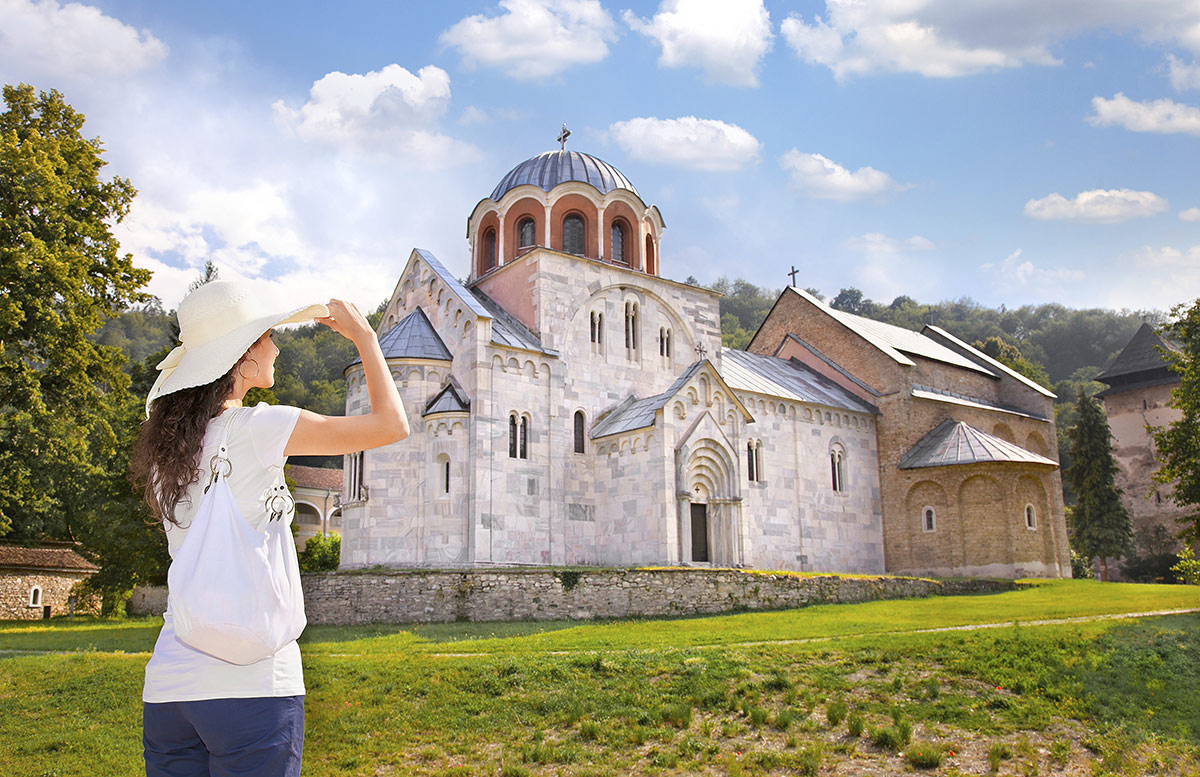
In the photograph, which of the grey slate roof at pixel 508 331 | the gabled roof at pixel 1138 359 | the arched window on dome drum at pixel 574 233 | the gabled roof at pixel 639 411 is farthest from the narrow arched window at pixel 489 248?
the gabled roof at pixel 1138 359

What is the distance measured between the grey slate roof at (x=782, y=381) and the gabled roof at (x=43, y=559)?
22.7 meters

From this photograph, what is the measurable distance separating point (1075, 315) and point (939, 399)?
7467 cm

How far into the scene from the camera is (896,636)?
15078mm

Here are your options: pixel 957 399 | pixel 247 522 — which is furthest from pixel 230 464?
pixel 957 399

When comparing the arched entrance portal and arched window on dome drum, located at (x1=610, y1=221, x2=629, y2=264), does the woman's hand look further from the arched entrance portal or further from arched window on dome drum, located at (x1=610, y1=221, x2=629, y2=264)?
arched window on dome drum, located at (x1=610, y1=221, x2=629, y2=264)

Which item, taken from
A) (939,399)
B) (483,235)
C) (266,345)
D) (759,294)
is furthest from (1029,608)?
(759,294)

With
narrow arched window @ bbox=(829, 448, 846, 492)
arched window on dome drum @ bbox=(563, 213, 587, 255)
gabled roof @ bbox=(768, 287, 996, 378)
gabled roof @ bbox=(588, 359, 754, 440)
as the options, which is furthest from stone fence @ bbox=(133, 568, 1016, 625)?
gabled roof @ bbox=(768, 287, 996, 378)

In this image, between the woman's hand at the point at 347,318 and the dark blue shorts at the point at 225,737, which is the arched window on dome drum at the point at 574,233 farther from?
the dark blue shorts at the point at 225,737

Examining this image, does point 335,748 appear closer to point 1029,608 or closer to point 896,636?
point 896,636

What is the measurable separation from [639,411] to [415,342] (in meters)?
6.34

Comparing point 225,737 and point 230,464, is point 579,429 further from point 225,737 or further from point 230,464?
point 225,737

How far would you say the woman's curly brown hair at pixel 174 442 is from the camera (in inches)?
117

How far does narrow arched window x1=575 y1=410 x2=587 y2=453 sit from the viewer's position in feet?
82.2

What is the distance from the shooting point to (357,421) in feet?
10.1
